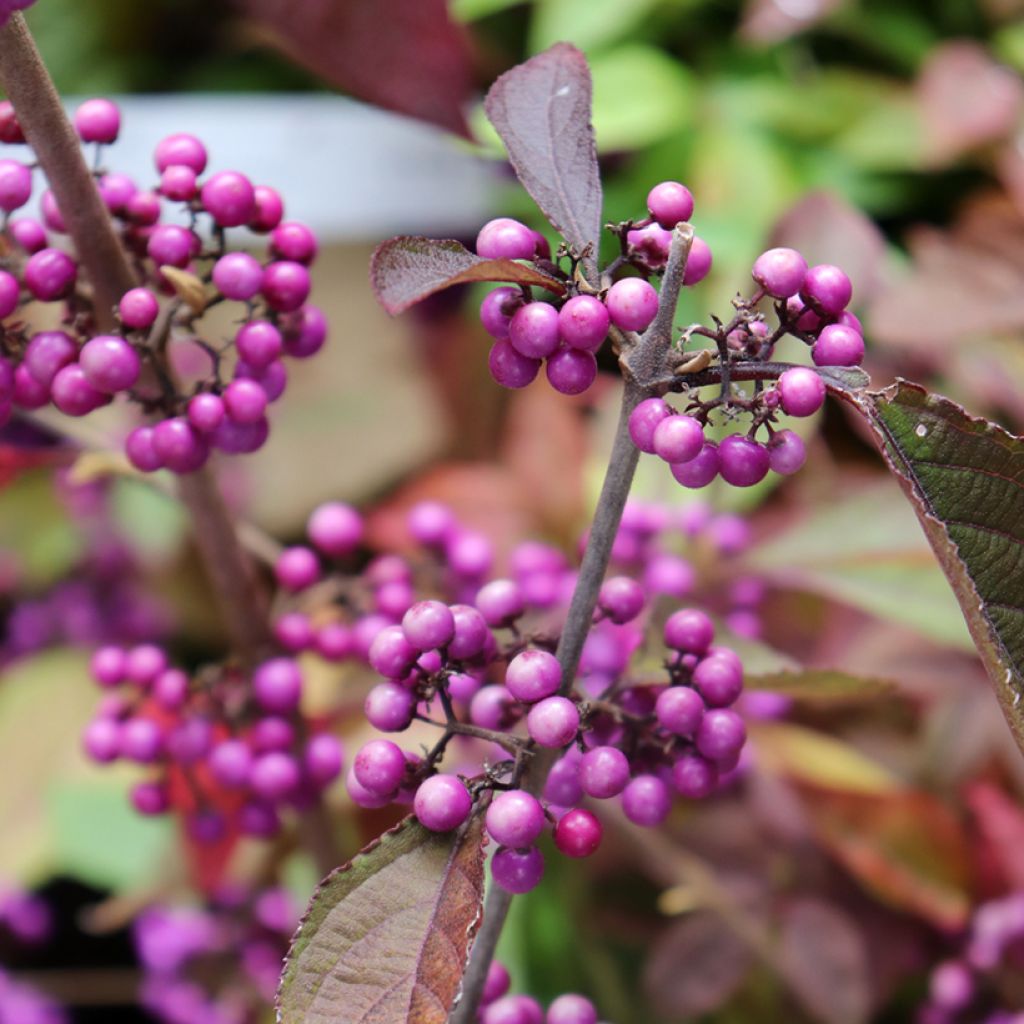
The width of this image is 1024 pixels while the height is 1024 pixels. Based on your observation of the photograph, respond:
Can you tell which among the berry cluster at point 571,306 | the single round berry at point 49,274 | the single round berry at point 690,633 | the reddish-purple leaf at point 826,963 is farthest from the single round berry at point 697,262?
the reddish-purple leaf at point 826,963

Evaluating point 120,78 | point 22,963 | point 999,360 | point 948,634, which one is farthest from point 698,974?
point 120,78

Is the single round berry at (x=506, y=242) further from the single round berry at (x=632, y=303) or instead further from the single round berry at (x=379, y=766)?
the single round berry at (x=379, y=766)

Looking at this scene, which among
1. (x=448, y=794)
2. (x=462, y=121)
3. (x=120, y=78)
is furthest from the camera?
(x=120, y=78)

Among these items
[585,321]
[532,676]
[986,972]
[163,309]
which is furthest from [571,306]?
[986,972]

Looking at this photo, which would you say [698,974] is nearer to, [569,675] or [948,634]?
[948,634]

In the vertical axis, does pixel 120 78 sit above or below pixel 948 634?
above

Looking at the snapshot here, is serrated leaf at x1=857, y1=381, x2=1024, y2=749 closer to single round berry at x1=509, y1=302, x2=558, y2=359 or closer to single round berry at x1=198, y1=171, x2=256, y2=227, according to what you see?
single round berry at x1=509, y1=302, x2=558, y2=359

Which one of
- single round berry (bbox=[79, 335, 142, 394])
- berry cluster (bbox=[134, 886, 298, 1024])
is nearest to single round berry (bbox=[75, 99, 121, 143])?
single round berry (bbox=[79, 335, 142, 394])
